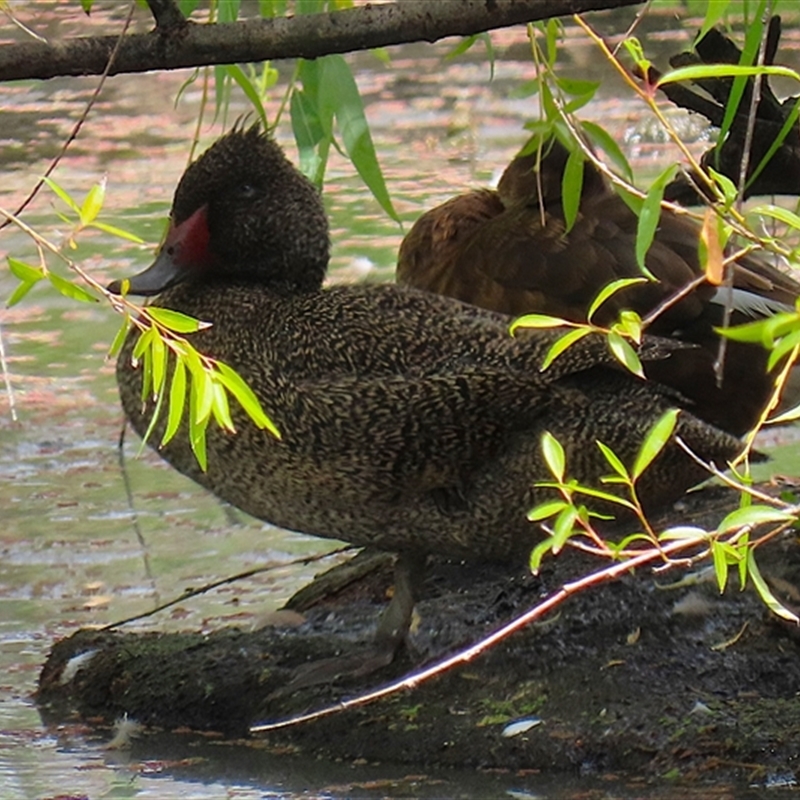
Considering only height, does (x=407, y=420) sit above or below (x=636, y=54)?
below

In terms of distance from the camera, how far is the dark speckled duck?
9.85 feet

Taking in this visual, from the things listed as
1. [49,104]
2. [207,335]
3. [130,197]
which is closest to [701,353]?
[207,335]

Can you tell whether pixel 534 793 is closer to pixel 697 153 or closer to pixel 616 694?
pixel 616 694

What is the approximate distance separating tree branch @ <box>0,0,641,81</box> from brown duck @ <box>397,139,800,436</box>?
1.49 metres

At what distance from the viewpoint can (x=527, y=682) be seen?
120 inches

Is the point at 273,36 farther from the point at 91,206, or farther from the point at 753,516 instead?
the point at 753,516

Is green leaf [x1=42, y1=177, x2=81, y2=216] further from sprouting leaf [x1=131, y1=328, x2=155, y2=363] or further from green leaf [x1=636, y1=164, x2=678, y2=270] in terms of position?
green leaf [x1=636, y1=164, x2=678, y2=270]

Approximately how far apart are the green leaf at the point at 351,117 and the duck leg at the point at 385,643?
71cm

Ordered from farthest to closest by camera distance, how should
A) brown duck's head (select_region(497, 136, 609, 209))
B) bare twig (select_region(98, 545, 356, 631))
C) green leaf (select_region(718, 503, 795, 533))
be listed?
A: brown duck's head (select_region(497, 136, 609, 209)) → bare twig (select_region(98, 545, 356, 631)) → green leaf (select_region(718, 503, 795, 533))

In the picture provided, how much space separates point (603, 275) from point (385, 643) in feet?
3.37

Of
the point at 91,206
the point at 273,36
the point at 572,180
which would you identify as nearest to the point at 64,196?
the point at 91,206

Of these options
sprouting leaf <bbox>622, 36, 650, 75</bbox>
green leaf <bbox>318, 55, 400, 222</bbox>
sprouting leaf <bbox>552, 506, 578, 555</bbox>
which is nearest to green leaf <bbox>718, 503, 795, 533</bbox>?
sprouting leaf <bbox>552, 506, 578, 555</bbox>

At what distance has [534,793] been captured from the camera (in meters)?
2.69

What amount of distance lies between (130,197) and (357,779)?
4864 millimetres
